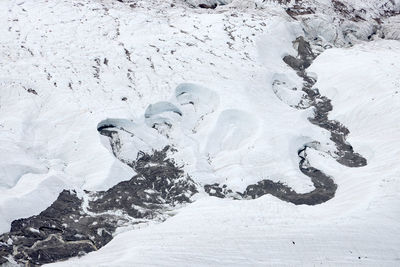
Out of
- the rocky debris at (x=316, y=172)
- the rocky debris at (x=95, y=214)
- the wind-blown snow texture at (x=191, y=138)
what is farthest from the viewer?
the rocky debris at (x=316, y=172)

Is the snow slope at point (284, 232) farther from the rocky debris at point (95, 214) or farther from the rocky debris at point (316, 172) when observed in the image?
the rocky debris at point (95, 214)

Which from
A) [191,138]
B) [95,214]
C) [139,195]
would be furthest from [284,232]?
[191,138]

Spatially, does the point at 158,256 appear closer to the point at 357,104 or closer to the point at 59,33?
the point at 357,104

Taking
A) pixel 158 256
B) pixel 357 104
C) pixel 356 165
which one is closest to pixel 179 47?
pixel 357 104

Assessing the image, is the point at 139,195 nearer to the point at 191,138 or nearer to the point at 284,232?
the point at 191,138

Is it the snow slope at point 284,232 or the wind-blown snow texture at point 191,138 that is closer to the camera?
the snow slope at point 284,232

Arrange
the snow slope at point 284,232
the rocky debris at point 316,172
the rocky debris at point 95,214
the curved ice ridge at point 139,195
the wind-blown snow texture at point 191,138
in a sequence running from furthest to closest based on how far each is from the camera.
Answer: the rocky debris at point 316,172 < the curved ice ridge at point 139,195 < the wind-blown snow texture at point 191,138 < the rocky debris at point 95,214 < the snow slope at point 284,232

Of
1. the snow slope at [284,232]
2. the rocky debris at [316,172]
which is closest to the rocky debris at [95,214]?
the snow slope at [284,232]
